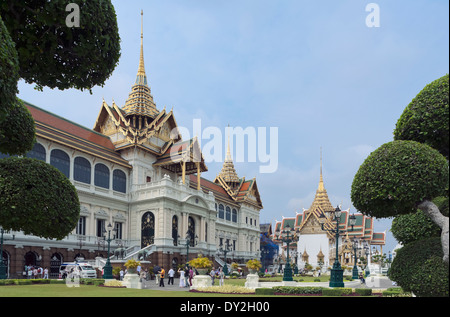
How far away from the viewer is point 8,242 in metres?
→ 31.8

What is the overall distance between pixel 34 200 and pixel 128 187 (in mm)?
34888

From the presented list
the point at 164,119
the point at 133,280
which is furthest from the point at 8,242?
the point at 164,119

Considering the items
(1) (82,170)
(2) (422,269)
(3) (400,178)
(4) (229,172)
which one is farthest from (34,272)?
(4) (229,172)

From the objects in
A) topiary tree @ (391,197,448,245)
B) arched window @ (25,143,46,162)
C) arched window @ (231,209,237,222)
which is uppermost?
arched window @ (25,143,46,162)

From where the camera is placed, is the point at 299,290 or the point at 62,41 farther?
the point at 299,290

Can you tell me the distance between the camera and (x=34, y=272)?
105 ft

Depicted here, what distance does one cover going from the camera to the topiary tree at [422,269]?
9430mm

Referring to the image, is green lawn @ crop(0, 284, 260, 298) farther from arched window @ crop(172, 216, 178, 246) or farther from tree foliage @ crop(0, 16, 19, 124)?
arched window @ crop(172, 216, 178, 246)

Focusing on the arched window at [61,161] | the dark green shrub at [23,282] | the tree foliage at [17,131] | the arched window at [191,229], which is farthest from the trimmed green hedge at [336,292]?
the arched window at [191,229]

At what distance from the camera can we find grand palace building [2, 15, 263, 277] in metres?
36.1

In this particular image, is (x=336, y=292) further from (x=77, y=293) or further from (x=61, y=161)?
(x=61, y=161)

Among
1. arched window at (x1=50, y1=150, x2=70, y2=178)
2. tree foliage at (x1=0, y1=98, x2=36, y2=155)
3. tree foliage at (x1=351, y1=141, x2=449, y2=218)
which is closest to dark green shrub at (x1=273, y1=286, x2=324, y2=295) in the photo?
tree foliage at (x1=351, y1=141, x2=449, y2=218)

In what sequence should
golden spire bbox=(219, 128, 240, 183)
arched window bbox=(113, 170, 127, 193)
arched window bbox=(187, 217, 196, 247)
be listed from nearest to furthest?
arched window bbox=(113, 170, 127, 193)
arched window bbox=(187, 217, 196, 247)
golden spire bbox=(219, 128, 240, 183)

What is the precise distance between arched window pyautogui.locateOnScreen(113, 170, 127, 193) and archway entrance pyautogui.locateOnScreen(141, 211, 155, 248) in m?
3.56
